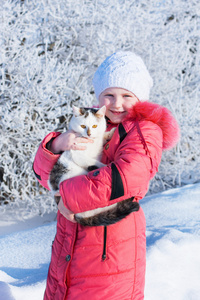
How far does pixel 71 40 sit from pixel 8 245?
4.97m

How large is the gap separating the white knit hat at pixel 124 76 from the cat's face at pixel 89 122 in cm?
24

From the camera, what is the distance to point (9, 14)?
16.9 feet

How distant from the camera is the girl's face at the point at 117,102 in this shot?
1648 mm

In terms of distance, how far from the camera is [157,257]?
2.52 meters

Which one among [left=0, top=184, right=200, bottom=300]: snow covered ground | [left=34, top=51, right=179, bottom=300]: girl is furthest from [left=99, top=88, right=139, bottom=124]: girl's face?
[left=0, top=184, right=200, bottom=300]: snow covered ground

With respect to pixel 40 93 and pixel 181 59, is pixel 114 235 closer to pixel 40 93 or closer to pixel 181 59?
pixel 40 93

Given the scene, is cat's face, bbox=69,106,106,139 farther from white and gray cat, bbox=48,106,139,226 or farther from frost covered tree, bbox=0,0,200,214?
frost covered tree, bbox=0,0,200,214

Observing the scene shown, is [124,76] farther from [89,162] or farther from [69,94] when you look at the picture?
[69,94]

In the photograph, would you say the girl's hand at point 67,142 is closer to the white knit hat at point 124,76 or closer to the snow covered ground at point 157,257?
the white knit hat at point 124,76

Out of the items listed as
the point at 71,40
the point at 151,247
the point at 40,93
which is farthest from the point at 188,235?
the point at 71,40

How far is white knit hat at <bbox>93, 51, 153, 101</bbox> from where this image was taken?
5.64 ft

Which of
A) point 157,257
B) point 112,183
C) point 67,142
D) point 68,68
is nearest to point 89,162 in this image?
point 67,142

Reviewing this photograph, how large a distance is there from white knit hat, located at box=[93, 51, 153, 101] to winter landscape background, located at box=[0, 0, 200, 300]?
5.33 ft

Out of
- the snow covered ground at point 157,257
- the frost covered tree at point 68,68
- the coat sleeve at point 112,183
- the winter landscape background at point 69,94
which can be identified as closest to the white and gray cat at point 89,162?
the coat sleeve at point 112,183
